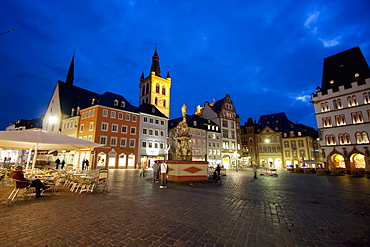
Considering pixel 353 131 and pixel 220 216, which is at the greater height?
pixel 353 131

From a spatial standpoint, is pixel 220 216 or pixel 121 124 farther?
pixel 121 124

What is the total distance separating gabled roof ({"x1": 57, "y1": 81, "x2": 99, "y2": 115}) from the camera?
4744 cm

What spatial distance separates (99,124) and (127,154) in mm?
7908

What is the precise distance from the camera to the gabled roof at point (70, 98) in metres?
47.4

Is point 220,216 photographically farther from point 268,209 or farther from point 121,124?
point 121,124

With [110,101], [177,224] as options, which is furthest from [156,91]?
[177,224]

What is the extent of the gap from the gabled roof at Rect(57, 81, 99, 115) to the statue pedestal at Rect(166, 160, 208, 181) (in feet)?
135

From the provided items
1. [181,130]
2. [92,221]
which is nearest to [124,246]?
[92,221]

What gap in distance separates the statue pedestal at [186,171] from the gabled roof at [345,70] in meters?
33.3

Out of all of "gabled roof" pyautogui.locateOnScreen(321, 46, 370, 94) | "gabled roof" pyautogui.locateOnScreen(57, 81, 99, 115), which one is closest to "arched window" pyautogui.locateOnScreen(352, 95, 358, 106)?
"gabled roof" pyautogui.locateOnScreen(321, 46, 370, 94)

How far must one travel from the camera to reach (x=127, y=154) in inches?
1496

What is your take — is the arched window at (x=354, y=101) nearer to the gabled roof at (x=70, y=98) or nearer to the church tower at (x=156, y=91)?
the church tower at (x=156, y=91)

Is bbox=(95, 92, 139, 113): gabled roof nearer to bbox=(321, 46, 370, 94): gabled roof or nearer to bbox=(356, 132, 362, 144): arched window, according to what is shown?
bbox=(321, 46, 370, 94): gabled roof

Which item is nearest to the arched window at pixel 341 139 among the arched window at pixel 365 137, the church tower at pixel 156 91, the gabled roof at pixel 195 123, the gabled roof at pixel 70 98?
the arched window at pixel 365 137
